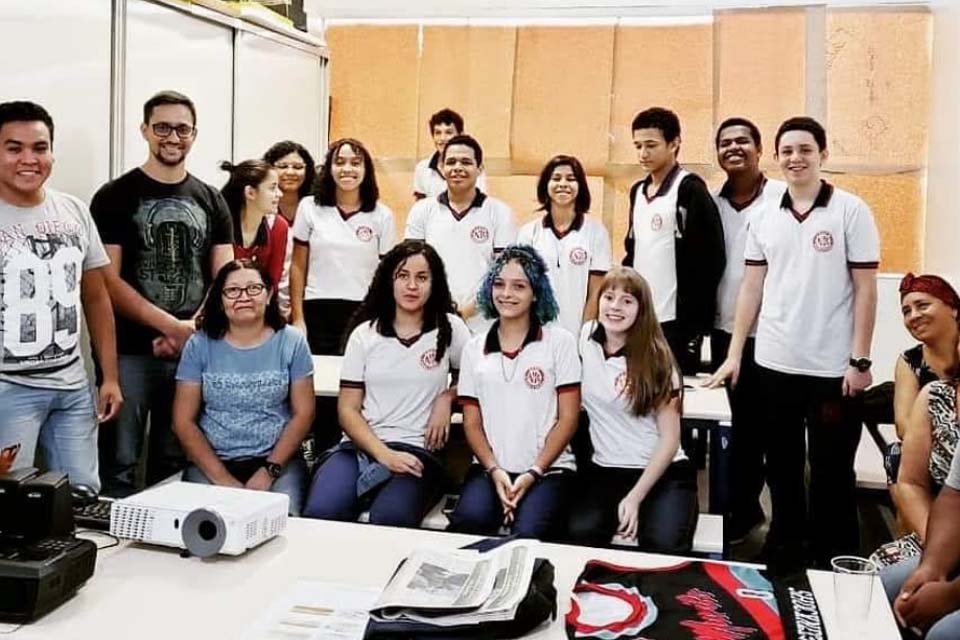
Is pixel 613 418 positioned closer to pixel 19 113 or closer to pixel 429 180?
pixel 19 113

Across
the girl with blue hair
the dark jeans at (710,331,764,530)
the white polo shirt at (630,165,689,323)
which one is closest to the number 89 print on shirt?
the girl with blue hair

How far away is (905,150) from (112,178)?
154 inches

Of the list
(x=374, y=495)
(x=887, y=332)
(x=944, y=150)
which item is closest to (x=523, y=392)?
(x=374, y=495)

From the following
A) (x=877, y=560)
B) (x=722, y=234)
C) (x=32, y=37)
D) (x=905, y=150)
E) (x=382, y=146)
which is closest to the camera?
(x=877, y=560)

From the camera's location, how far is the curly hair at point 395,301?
3.17m

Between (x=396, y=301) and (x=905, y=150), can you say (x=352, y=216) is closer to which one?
(x=396, y=301)

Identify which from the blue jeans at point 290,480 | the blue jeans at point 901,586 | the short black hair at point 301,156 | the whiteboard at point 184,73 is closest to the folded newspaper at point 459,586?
the blue jeans at point 901,586

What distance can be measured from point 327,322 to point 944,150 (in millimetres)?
3086

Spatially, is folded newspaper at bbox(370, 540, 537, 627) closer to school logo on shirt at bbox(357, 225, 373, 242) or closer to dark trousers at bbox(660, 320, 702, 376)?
dark trousers at bbox(660, 320, 702, 376)

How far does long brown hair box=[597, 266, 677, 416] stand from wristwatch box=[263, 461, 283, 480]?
1067 mm

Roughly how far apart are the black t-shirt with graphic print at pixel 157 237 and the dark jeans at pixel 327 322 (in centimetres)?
77

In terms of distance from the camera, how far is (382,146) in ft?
18.9

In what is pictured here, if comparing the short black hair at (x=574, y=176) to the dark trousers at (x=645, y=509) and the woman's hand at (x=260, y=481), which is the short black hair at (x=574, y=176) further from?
the woman's hand at (x=260, y=481)

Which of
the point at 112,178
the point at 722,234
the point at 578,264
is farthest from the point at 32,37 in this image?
the point at 722,234
